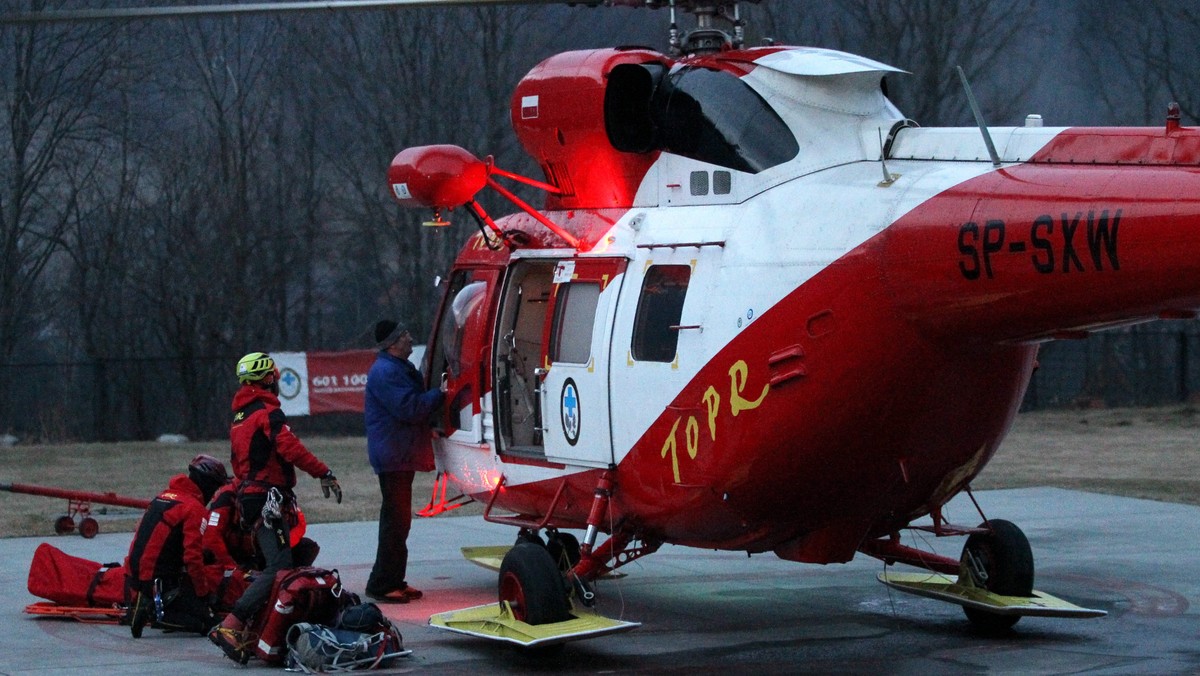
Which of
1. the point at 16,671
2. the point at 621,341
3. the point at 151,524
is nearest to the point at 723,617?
the point at 621,341

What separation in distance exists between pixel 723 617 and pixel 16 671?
4469 millimetres

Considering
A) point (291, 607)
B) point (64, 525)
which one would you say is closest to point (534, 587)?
point (291, 607)

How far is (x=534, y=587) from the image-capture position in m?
8.35

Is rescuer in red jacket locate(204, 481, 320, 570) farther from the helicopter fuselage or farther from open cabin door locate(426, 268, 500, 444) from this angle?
the helicopter fuselage

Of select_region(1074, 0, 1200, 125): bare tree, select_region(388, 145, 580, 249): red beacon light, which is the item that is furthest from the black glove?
select_region(1074, 0, 1200, 125): bare tree

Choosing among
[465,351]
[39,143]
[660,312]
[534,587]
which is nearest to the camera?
[534,587]

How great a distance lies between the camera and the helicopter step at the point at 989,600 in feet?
29.8

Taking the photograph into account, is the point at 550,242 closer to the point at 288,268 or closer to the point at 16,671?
→ the point at 16,671

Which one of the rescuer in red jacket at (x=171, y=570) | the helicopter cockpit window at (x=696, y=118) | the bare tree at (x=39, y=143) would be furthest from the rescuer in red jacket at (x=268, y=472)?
the bare tree at (x=39, y=143)

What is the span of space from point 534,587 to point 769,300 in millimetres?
2082

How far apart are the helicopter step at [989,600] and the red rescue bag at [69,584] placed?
16.6 ft

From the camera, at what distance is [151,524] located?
930 centimetres

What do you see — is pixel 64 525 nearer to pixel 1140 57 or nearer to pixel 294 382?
pixel 294 382

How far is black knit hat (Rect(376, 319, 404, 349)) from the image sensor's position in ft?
34.4
